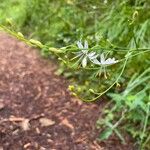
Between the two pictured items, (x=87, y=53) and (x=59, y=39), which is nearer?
(x=87, y=53)

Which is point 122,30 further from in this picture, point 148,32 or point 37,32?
point 37,32

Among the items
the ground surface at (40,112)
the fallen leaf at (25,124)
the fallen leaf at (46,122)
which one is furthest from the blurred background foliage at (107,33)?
the fallen leaf at (25,124)

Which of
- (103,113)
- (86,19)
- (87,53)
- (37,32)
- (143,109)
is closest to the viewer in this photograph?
(87,53)

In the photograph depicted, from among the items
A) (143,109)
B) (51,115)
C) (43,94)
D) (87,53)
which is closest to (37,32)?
(43,94)

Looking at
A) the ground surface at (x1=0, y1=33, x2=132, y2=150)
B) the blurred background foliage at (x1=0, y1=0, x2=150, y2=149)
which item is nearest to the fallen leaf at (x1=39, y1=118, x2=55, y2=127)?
the ground surface at (x1=0, y1=33, x2=132, y2=150)

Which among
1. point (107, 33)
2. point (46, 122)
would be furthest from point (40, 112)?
point (107, 33)

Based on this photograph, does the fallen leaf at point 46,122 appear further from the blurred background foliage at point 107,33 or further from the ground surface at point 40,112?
the blurred background foliage at point 107,33

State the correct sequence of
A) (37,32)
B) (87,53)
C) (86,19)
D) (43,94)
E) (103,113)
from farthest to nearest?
1. (37,32)
2. (86,19)
3. (43,94)
4. (103,113)
5. (87,53)

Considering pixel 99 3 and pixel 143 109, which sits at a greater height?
pixel 99 3

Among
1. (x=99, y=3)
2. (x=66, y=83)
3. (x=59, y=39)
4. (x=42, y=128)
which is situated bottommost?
(x=42, y=128)
